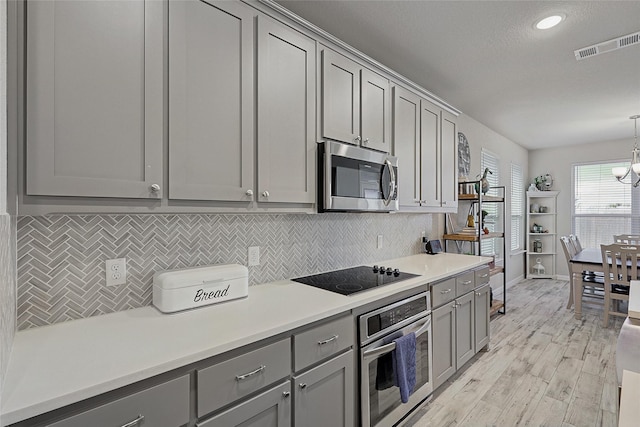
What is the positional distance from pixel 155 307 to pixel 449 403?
2086 millimetres

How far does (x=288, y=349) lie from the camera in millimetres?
1344

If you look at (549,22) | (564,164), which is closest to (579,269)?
(564,164)

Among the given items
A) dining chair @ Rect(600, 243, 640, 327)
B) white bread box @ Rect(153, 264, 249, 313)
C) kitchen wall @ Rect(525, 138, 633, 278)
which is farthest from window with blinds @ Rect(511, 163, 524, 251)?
white bread box @ Rect(153, 264, 249, 313)

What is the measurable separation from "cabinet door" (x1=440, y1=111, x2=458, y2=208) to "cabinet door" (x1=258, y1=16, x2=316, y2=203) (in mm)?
1698

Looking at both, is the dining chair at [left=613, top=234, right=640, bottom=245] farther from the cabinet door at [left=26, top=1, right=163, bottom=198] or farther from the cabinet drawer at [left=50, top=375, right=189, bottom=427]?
the cabinet door at [left=26, top=1, right=163, bottom=198]

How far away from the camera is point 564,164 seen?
6176 millimetres

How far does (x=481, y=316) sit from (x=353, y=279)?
1560 millimetres

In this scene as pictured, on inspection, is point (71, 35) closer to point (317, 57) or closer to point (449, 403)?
point (317, 57)

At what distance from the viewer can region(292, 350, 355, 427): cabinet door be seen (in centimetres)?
140

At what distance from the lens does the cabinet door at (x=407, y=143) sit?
250 cm

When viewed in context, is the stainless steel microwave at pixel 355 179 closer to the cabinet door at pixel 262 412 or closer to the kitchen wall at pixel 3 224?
the cabinet door at pixel 262 412

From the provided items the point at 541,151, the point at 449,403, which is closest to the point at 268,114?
the point at 449,403

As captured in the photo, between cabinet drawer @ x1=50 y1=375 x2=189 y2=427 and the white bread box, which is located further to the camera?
the white bread box

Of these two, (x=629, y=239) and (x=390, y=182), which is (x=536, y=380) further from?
(x=629, y=239)
